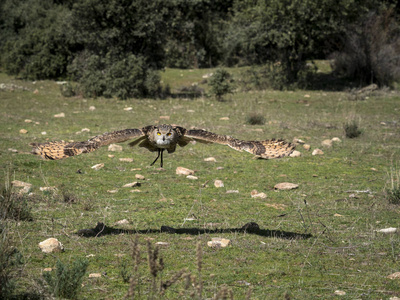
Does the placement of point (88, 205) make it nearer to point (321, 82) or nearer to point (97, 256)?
point (97, 256)

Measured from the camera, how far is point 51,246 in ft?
19.9

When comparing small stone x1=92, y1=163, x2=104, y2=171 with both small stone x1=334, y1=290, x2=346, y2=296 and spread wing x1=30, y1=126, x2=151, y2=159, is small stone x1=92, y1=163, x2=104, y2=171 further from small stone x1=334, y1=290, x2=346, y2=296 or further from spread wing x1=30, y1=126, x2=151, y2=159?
small stone x1=334, y1=290, x2=346, y2=296

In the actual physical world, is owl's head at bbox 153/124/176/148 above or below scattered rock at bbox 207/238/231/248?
above

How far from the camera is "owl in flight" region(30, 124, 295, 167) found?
6.43 metres

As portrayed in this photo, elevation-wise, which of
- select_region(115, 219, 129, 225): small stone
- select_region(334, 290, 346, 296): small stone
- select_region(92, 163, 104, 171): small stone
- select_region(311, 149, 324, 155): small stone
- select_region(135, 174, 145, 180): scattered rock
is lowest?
select_region(135, 174, 145, 180): scattered rock

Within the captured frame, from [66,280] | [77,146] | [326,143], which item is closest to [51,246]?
[77,146]

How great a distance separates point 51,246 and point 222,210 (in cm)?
332

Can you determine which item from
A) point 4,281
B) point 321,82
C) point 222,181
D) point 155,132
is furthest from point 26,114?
point 321,82

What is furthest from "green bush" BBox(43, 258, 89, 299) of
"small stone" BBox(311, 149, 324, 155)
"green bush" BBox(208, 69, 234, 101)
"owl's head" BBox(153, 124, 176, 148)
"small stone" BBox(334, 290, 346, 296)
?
"green bush" BBox(208, 69, 234, 101)

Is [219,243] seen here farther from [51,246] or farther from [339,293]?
[51,246]

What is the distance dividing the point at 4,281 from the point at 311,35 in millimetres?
22998

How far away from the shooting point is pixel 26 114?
57.7ft

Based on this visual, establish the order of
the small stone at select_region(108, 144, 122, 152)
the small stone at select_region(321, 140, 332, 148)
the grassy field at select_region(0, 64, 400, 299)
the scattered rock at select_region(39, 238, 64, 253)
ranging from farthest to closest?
the small stone at select_region(321, 140, 332, 148)
the small stone at select_region(108, 144, 122, 152)
the scattered rock at select_region(39, 238, 64, 253)
the grassy field at select_region(0, 64, 400, 299)

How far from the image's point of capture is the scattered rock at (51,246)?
238 inches
